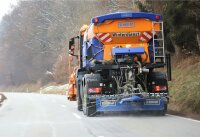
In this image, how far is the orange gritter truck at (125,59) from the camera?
16.1m

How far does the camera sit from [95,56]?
→ 16.8 meters

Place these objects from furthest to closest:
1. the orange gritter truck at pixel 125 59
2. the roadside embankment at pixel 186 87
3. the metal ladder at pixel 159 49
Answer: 1. the roadside embankment at pixel 186 87
2. the metal ladder at pixel 159 49
3. the orange gritter truck at pixel 125 59

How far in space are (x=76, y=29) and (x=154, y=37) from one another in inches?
1641

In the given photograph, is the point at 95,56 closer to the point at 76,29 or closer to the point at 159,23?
the point at 159,23

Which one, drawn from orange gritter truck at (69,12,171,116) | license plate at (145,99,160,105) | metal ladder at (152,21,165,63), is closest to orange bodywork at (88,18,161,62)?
orange gritter truck at (69,12,171,116)

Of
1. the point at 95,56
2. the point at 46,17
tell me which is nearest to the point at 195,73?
the point at 95,56

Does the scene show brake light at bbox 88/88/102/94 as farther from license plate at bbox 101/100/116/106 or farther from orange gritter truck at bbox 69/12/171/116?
license plate at bbox 101/100/116/106

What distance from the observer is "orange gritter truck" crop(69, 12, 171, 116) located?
52.8 feet

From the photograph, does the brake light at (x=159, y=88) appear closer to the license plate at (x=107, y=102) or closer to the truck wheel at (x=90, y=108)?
the license plate at (x=107, y=102)

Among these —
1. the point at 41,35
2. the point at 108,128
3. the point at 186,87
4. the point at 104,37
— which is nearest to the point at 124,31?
the point at 104,37

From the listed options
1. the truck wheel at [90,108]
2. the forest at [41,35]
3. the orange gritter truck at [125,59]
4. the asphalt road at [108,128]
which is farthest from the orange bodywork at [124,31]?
the forest at [41,35]

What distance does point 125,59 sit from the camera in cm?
1616

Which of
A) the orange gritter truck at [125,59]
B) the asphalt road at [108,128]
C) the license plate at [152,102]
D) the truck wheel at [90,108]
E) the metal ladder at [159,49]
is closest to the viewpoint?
the asphalt road at [108,128]

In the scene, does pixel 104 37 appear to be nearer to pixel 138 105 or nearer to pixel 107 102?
pixel 107 102
